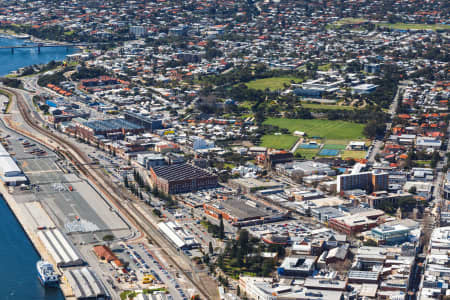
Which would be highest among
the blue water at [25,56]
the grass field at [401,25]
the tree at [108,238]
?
the tree at [108,238]

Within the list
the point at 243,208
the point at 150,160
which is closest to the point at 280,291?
the point at 243,208

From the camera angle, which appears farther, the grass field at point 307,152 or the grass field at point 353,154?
the grass field at point 307,152

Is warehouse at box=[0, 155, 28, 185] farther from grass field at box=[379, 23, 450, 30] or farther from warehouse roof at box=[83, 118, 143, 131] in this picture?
grass field at box=[379, 23, 450, 30]

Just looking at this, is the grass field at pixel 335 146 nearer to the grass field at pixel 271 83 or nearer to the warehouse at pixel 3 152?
the grass field at pixel 271 83

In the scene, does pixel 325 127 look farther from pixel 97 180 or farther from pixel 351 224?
pixel 351 224

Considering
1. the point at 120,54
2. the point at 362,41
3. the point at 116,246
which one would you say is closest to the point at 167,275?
the point at 116,246

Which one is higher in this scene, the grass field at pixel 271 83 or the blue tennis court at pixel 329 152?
the blue tennis court at pixel 329 152

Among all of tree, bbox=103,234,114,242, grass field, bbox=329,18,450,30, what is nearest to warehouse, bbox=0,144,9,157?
tree, bbox=103,234,114,242

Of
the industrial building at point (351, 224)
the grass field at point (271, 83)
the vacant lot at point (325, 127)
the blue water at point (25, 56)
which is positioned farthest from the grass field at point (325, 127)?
the blue water at point (25, 56)
